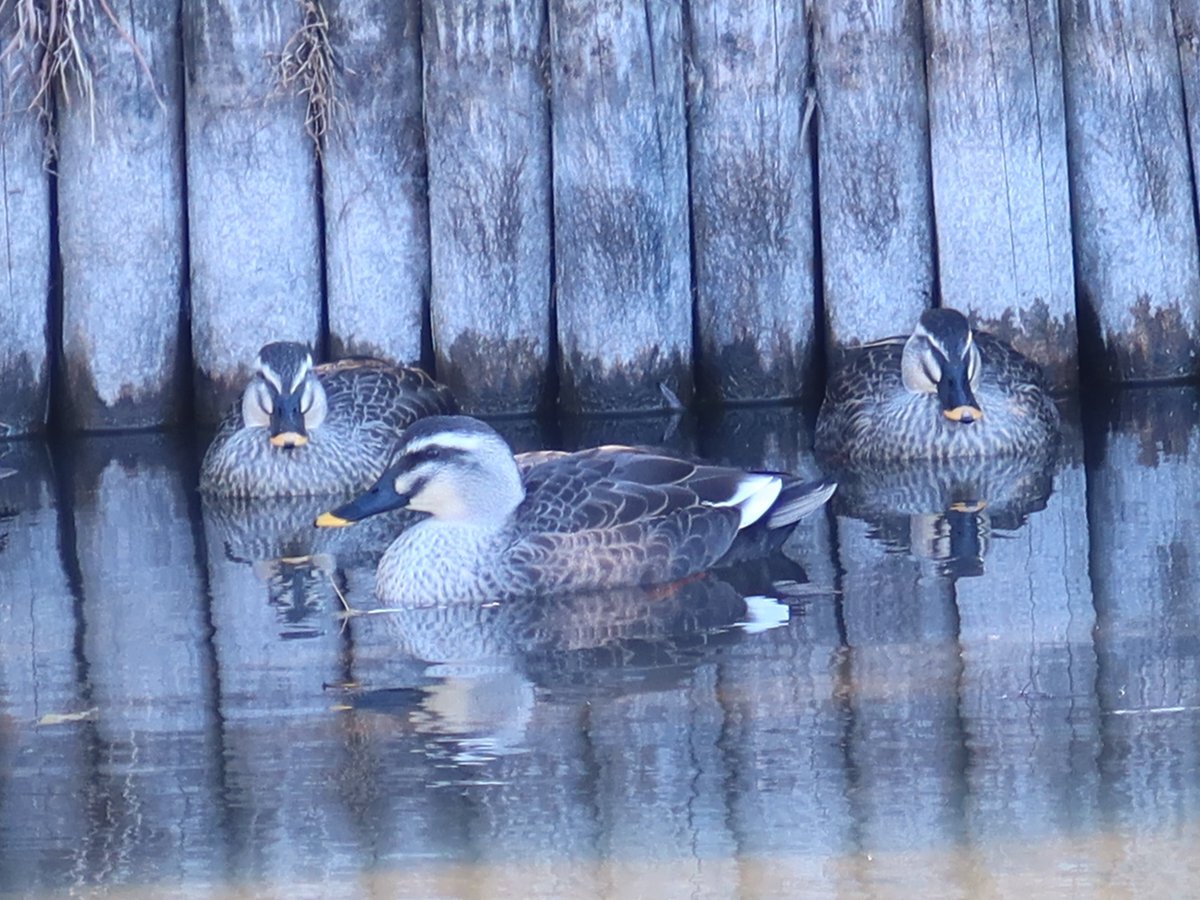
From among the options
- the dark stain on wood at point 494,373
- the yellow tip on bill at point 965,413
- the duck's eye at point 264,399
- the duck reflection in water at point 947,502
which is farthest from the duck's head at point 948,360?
the duck's eye at point 264,399

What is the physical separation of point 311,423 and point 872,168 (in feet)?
8.40

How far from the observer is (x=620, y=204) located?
9531 millimetres

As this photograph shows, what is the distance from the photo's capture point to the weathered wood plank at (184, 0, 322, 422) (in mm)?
9375

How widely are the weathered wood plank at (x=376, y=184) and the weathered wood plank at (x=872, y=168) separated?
1.70m

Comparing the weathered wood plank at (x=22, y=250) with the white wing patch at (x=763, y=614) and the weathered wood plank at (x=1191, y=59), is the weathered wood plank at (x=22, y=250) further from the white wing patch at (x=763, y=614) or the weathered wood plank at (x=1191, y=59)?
the weathered wood plank at (x=1191, y=59)

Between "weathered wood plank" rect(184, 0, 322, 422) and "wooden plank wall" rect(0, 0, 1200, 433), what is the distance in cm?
1

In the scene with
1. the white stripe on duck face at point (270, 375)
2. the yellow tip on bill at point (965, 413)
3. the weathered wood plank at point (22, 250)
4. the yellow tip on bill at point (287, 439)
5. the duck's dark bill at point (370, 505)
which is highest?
the weathered wood plank at point (22, 250)

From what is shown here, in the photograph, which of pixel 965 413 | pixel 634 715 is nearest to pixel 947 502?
pixel 965 413

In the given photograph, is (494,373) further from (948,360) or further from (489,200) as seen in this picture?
(948,360)

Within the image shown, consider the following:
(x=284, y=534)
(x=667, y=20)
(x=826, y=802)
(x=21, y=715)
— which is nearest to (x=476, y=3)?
(x=667, y=20)

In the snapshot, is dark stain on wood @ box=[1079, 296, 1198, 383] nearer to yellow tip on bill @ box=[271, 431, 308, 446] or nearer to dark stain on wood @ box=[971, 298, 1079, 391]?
dark stain on wood @ box=[971, 298, 1079, 391]

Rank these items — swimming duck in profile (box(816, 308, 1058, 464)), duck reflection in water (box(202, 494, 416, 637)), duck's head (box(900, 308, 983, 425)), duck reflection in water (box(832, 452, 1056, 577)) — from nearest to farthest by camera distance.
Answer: duck reflection in water (box(202, 494, 416, 637)), duck reflection in water (box(832, 452, 1056, 577)), duck's head (box(900, 308, 983, 425)), swimming duck in profile (box(816, 308, 1058, 464))

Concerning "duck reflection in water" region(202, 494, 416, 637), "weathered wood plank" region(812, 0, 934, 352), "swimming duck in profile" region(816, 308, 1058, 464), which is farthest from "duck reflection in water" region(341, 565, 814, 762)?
"weathered wood plank" region(812, 0, 934, 352)

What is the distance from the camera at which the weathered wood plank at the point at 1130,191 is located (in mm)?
9539
